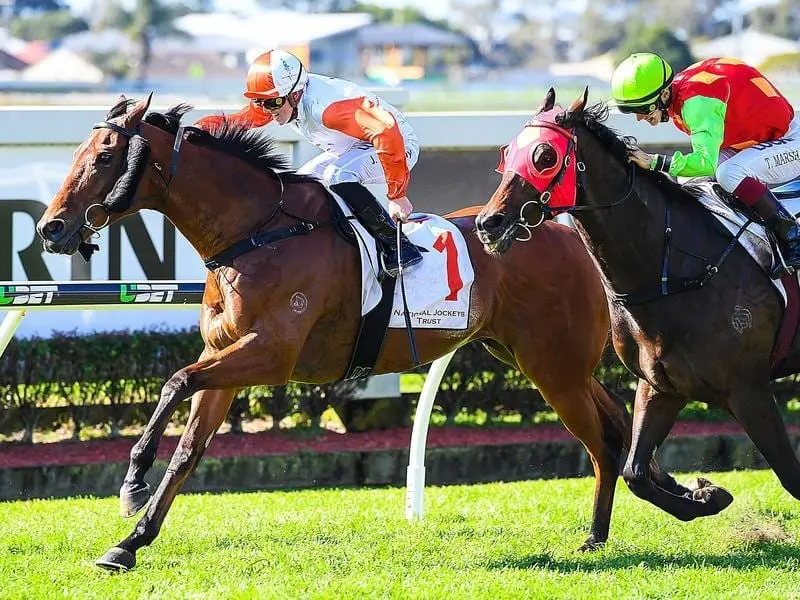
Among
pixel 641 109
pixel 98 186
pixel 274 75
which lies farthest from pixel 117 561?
pixel 641 109

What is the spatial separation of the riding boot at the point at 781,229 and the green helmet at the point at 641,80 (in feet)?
1.89

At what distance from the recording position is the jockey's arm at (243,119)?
6108 mm

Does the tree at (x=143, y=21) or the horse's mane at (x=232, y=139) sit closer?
the horse's mane at (x=232, y=139)

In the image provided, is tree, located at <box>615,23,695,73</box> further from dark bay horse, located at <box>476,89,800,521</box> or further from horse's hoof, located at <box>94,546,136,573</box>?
horse's hoof, located at <box>94,546,136,573</box>

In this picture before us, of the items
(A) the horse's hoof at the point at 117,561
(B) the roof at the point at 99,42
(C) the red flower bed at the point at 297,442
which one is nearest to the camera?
(A) the horse's hoof at the point at 117,561

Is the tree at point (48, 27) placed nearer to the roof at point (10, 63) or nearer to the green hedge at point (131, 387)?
the roof at point (10, 63)

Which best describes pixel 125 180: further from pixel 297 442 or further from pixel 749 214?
pixel 297 442

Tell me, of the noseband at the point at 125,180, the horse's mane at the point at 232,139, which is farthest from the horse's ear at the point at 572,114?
the noseband at the point at 125,180

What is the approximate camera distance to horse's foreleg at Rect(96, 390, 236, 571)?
17.9 feet

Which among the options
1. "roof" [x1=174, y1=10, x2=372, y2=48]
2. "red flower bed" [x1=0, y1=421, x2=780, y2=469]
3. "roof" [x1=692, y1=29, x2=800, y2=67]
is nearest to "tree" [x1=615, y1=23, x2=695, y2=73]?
"roof" [x1=692, y1=29, x2=800, y2=67]

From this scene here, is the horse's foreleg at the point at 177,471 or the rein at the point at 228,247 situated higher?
the rein at the point at 228,247

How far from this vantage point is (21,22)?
118 m

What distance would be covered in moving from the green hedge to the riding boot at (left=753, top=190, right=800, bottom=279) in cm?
394

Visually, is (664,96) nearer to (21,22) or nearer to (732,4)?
(732,4)
